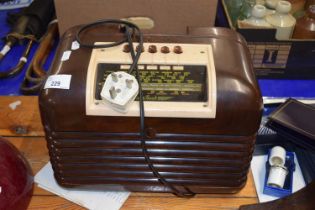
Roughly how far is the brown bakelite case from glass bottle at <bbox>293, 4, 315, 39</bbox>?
449mm

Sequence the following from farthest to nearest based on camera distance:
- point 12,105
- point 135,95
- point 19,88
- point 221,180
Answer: point 19,88
point 12,105
point 221,180
point 135,95

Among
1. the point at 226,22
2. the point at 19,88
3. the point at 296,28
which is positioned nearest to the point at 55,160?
the point at 19,88

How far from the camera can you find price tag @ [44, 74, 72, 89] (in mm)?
622

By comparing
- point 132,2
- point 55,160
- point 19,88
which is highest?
point 132,2

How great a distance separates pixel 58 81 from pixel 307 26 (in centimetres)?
75

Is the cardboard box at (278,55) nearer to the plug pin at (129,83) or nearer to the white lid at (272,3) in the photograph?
the white lid at (272,3)

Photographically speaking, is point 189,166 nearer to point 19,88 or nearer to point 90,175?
point 90,175

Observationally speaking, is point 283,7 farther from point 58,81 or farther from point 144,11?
point 58,81

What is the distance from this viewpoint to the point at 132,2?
100cm

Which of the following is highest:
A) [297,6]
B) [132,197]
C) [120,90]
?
[120,90]

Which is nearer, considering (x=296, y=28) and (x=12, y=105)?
(x=12, y=105)

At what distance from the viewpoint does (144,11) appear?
101 centimetres

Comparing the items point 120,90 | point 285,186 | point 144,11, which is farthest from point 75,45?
point 285,186

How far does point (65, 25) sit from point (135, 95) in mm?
511
